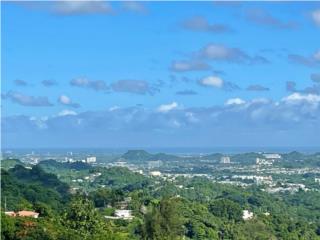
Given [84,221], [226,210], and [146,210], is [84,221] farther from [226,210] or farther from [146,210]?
[226,210]

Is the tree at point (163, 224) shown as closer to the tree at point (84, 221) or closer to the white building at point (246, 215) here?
the tree at point (84, 221)

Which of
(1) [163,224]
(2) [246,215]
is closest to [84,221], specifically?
(1) [163,224]

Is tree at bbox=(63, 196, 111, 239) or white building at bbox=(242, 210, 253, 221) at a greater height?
tree at bbox=(63, 196, 111, 239)

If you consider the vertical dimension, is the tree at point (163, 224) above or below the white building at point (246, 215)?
above

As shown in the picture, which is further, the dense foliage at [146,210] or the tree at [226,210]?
the tree at [226,210]

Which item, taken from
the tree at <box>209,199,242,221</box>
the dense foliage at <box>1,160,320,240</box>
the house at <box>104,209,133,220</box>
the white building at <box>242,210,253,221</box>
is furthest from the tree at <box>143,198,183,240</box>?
the white building at <box>242,210,253,221</box>

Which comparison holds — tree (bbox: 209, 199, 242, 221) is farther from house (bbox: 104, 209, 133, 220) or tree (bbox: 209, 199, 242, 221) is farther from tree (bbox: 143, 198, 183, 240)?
tree (bbox: 143, 198, 183, 240)

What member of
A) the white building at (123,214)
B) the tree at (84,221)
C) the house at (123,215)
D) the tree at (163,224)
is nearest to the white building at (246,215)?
the white building at (123,214)

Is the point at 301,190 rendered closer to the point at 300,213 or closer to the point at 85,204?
the point at 300,213

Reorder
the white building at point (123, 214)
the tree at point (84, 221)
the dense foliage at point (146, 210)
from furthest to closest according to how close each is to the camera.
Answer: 1. the white building at point (123, 214)
2. the dense foliage at point (146, 210)
3. the tree at point (84, 221)

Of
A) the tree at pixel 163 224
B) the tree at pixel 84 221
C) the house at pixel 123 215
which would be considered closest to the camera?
the tree at pixel 84 221

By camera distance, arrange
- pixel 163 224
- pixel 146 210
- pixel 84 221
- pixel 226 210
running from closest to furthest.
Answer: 1. pixel 84 221
2. pixel 163 224
3. pixel 146 210
4. pixel 226 210
